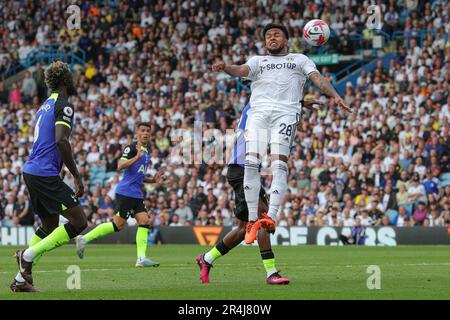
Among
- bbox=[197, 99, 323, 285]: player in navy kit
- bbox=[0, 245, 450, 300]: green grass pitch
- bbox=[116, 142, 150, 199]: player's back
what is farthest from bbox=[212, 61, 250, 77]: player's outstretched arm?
bbox=[116, 142, 150, 199]: player's back

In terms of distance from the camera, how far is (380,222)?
27750 millimetres

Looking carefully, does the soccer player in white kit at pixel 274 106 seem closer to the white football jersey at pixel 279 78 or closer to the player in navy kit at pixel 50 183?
the white football jersey at pixel 279 78

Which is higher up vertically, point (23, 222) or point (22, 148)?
point (22, 148)

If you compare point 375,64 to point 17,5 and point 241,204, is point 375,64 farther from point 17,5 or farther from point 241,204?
point 241,204

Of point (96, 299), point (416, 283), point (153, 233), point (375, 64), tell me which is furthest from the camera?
point (375, 64)

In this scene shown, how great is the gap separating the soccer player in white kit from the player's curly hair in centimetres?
176

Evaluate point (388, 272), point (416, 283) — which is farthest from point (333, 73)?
point (416, 283)

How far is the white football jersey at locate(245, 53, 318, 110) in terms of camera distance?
1265cm

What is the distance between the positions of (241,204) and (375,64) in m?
21.2

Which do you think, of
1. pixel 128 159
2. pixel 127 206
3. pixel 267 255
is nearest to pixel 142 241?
pixel 127 206

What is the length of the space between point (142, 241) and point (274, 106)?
6199 millimetres

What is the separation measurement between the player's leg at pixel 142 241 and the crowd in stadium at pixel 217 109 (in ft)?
33.8

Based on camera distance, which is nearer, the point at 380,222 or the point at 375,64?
the point at 380,222

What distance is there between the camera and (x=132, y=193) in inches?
749
